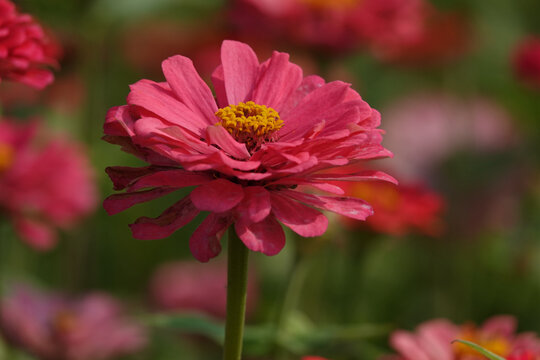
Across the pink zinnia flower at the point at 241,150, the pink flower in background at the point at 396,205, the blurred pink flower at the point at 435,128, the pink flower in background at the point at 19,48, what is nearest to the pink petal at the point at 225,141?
the pink zinnia flower at the point at 241,150

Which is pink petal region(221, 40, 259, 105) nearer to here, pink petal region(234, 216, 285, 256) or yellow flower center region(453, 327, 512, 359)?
pink petal region(234, 216, 285, 256)

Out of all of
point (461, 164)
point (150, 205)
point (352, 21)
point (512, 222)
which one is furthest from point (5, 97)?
point (512, 222)

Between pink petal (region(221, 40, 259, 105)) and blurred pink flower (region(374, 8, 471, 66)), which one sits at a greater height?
blurred pink flower (region(374, 8, 471, 66))

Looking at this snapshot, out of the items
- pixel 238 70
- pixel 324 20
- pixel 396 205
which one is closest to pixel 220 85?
pixel 238 70

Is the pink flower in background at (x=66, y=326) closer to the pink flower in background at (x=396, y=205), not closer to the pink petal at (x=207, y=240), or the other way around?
the pink flower in background at (x=396, y=205)

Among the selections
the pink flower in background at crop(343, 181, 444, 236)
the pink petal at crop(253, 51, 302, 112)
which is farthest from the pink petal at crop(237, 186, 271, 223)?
the pink flower in background at crop(343, 181, 444, 236)

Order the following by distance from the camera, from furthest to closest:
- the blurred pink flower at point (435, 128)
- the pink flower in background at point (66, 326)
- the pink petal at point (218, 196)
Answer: the blurred pink flower at point (435, 128) → the pink flower in background at point (66, 326) → the pink petal at point (218, 196)
